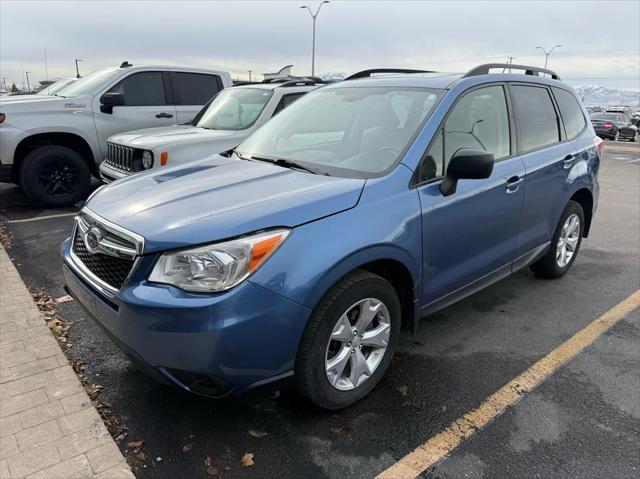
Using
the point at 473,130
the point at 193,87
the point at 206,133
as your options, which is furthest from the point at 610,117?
the point at 473,130

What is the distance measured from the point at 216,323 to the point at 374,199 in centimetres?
105

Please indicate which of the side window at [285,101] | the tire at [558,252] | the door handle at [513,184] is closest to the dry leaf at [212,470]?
the door handle at [513,184]

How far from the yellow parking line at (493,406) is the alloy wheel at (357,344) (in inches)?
19.1

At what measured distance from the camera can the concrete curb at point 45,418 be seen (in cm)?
233

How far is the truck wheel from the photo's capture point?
6.86 meters

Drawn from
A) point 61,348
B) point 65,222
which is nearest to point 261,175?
point 61,348

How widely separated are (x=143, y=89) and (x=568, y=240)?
620 cm

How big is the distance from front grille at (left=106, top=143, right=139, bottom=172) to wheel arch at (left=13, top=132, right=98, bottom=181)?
0.99 metres

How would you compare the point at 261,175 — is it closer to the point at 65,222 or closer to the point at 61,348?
the point at 61,348

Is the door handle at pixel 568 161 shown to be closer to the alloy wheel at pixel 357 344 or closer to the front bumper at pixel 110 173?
the alloy wheel at pixel 357 344

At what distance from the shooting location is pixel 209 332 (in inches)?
83.7

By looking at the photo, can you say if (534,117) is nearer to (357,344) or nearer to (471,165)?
(471,165)

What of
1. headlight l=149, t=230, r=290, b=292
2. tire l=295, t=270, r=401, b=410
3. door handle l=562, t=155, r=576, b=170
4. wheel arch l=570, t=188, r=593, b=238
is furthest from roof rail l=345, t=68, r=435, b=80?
headlight l=149, t=230, r=290, b=292

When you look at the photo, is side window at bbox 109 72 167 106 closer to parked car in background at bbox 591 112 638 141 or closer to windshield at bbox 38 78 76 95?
windshield at bbox 38 78 76 95
